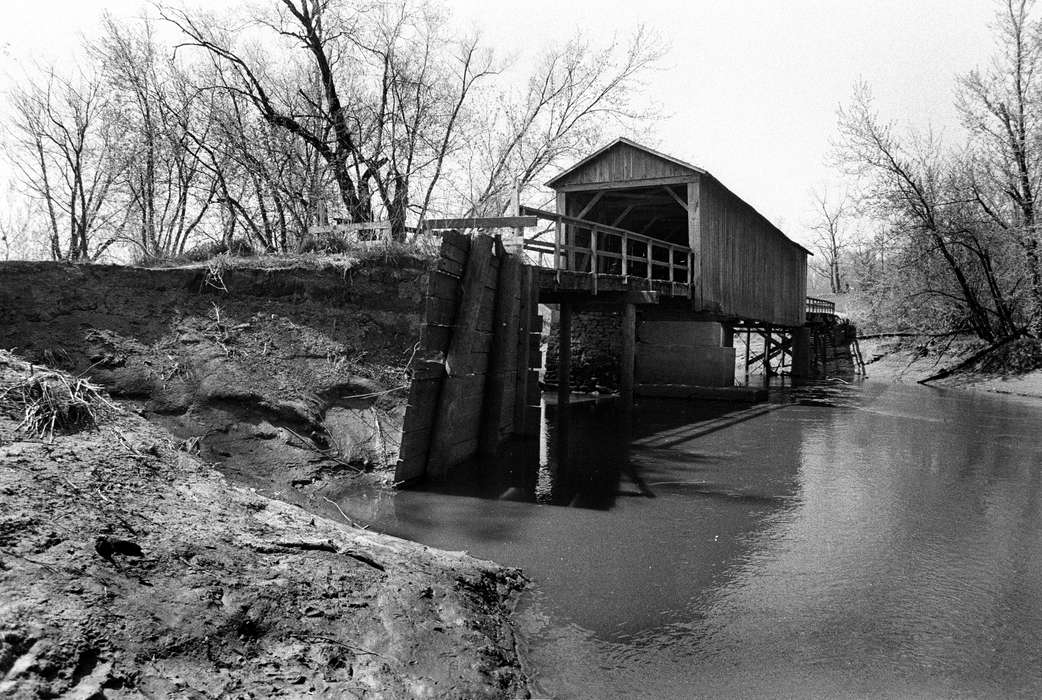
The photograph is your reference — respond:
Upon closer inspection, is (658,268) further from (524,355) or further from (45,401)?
(45,401)

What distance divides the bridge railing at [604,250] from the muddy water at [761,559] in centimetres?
430

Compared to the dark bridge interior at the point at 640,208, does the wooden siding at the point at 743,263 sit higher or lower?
lower

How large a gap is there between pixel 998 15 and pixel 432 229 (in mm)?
29310

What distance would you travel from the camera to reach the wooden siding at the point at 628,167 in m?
17.4

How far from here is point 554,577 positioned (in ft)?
18.7

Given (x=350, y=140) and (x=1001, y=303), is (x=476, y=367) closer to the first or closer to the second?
(x=350, y=140)

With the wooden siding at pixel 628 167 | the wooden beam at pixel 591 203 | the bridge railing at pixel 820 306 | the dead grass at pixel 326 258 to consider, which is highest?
the wooden siding at pixel 628 167

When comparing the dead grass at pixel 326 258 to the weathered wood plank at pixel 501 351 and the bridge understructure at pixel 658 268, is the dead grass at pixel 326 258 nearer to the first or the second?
the weathered wood plank at pixel 501 351

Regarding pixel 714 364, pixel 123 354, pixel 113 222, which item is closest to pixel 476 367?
pixel 123 354

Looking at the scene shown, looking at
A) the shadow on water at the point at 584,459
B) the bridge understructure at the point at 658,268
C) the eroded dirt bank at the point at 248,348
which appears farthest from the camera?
the bridge understructure at the point at 658,268

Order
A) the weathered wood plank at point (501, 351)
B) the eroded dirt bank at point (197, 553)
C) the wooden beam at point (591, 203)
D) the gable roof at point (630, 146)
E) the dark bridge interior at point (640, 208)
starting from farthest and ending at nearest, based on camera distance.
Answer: the dark bridge interior at point (640, 208)
the wooden beam at point (591, 203)
the gable roof at point (630, 146)
the weathered wood plank at point (501, 351)
the eroded dirt bank at point (197, 553)

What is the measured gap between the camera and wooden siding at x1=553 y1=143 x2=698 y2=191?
17359 millimetres

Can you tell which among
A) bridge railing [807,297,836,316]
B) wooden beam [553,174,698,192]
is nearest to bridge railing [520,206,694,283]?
wooden beam [553,174,698,192]

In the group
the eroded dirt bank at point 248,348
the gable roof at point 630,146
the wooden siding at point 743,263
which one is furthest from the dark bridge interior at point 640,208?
the eroded dirt bank at point 248,348
